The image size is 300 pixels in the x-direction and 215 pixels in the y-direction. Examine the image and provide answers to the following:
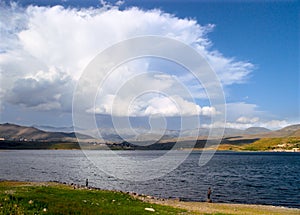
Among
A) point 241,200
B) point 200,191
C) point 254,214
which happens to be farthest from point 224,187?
point 254,214

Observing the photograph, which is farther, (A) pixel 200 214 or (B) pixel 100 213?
(A) pixel 200 214

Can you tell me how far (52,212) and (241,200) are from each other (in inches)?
1959

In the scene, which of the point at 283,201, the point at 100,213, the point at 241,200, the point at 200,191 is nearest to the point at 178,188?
the point at 200,191

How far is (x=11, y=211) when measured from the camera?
920 inches

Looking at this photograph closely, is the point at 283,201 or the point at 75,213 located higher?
the point at 75,213

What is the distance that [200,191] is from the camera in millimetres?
75625

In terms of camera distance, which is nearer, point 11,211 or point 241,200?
point 11,211

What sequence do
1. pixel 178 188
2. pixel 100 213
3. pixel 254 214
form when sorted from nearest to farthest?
pixel 100 213, pixel 254 214, pixel 178 188

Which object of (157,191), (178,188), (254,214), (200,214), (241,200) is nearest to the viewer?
(200,214)

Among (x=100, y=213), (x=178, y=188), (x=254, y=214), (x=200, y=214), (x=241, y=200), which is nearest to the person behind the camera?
(x=100, y=213)

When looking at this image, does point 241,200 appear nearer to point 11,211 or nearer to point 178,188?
point 178,188

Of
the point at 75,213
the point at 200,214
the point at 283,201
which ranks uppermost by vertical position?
the point at 75,213

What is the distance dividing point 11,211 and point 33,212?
1.64 metres

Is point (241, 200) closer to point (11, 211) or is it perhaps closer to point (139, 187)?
point (139, 187)
